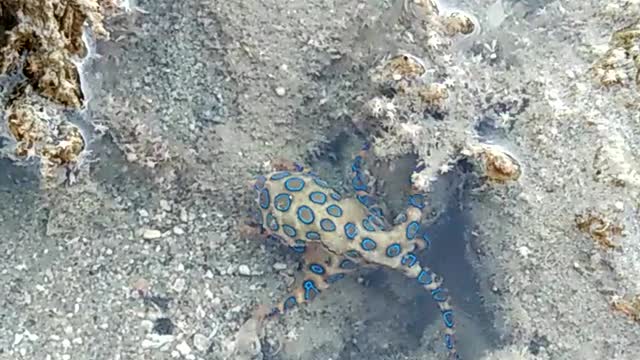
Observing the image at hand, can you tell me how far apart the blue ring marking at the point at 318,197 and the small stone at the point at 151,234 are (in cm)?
82

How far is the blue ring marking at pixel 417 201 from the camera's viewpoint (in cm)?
395

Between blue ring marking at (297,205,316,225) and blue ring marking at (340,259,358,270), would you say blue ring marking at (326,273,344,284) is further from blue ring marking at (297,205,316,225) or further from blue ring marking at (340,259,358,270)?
blue ring marking at (297,205,316,225)

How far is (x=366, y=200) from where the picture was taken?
4.07 meters

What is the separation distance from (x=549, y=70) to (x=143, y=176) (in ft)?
7.47

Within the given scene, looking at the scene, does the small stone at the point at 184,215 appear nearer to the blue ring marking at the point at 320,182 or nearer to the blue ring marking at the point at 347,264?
the blue ring marking at the point at 320,182

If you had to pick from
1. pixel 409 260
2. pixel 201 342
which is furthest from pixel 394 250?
pixel 201 342

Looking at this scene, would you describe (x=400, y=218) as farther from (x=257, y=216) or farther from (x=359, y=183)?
(x=257, y=216)

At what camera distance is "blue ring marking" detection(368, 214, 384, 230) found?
4.02 meters

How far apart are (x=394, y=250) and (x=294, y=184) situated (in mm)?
646

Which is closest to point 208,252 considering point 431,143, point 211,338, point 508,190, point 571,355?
point 211,338

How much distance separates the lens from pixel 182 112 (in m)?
3.96

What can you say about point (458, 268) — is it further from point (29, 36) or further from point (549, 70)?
point (29, 36)

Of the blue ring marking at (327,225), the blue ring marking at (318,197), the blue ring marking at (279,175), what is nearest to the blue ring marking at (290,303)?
the blue ring marking at (327,225)

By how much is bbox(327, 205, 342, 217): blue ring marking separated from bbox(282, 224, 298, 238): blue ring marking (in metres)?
0.21
